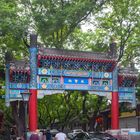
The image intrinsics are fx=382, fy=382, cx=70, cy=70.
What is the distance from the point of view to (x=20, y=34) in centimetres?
2297

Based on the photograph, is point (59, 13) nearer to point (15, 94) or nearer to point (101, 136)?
point (15, 94)

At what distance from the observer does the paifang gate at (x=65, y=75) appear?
23812 millimetres

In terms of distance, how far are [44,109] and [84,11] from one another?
57.4 ft

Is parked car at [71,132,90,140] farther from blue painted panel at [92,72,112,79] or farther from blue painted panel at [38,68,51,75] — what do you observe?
blue painted panel at [92,72,112,79]

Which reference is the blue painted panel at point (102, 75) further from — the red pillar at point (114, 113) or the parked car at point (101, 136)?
the parked car at point (101, 136)

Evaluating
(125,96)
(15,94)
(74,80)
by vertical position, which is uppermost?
(74,80)

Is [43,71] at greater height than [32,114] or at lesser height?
greater

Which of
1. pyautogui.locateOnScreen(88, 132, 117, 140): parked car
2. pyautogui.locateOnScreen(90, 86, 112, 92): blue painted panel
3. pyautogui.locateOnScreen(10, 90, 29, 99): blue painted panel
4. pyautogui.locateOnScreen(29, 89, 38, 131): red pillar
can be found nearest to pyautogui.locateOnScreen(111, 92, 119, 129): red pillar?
pyautogui.locateOnScreen(90, 86, 112, 92): blue painted panel

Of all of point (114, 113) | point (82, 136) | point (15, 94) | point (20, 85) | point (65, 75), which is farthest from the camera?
point (114, 113)

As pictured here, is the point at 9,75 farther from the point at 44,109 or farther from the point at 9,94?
the point at 44,109

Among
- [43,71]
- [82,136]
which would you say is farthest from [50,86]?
[82,136]

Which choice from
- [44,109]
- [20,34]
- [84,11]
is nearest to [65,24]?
[84,11]

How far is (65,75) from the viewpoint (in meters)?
24.7

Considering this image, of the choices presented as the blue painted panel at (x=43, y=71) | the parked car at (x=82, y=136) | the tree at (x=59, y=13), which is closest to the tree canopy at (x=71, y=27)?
the tree at (x=59, y=13)
